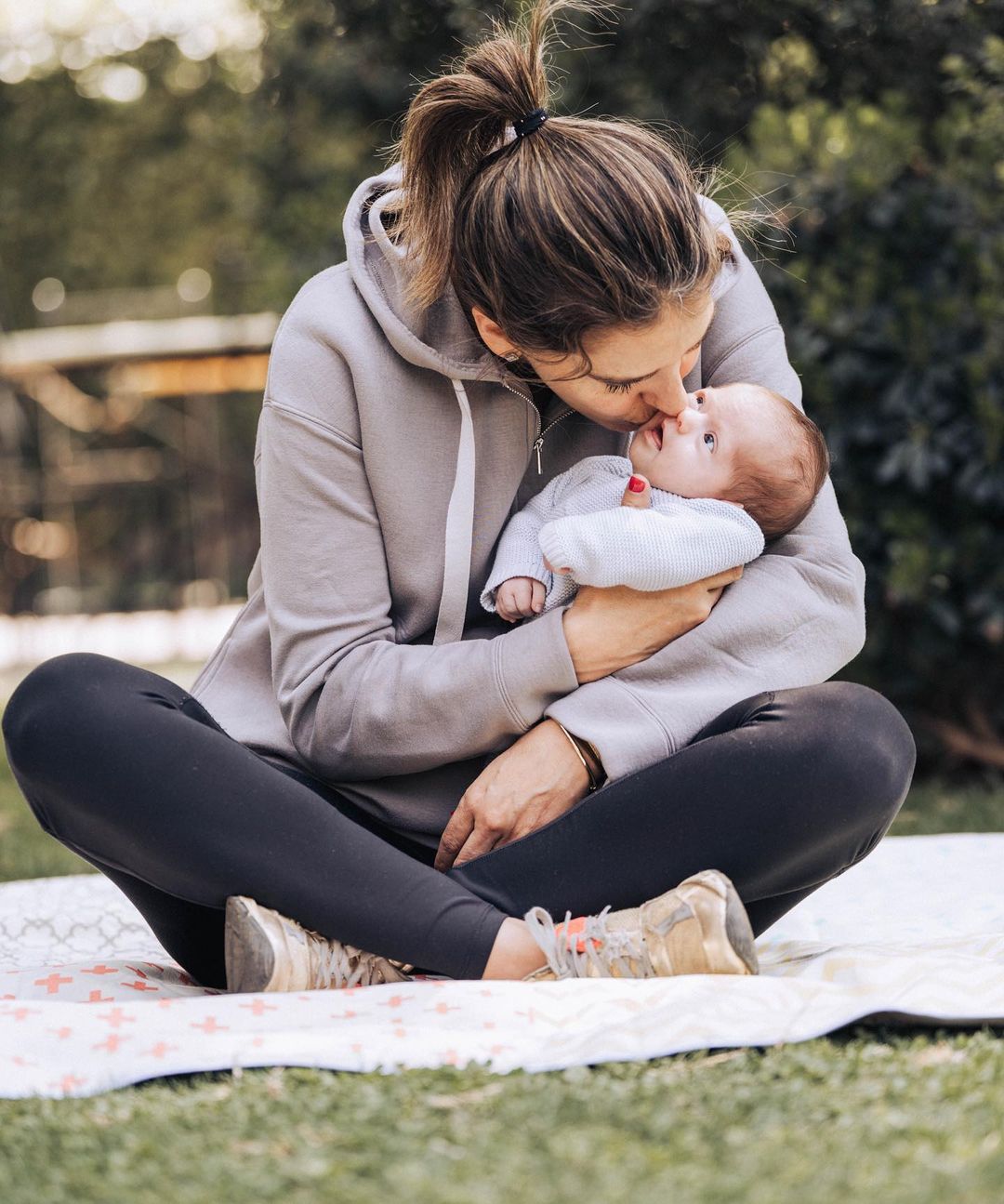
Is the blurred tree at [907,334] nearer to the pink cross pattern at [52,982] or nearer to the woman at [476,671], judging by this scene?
the woman at [476,671]

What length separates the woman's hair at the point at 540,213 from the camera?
1804 mm

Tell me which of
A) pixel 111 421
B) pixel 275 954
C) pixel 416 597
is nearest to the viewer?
pixel 275 954

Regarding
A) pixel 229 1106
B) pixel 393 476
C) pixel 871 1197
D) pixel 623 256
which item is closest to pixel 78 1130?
pixel 229 1106

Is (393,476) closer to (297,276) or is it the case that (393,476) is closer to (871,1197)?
(871,1197)

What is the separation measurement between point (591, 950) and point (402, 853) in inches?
9.9

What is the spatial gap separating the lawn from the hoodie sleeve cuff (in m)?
0.51

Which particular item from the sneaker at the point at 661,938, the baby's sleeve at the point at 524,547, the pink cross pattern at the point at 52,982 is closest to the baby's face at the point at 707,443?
the baby's sleeve at the point at 524,547

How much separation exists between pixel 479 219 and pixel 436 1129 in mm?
1106

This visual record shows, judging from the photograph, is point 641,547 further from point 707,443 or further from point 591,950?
point 591,950

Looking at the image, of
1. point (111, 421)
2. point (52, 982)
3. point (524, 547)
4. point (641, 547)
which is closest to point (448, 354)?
point (524, 547)

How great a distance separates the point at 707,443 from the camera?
198 cm

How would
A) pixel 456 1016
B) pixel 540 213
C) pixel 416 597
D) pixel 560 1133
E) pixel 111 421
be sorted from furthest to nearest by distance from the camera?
pixel 111 421 → pixel 416 597 → pixel 540 213 → pixel 456 1016 → pixel 560 1133

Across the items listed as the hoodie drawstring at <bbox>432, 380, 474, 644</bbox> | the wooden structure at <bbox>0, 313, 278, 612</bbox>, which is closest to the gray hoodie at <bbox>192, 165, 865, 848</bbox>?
the hoodie drawstring at <bbox>432, 380, 474, 644</bbox>

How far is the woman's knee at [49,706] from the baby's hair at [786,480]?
0.84 meters
